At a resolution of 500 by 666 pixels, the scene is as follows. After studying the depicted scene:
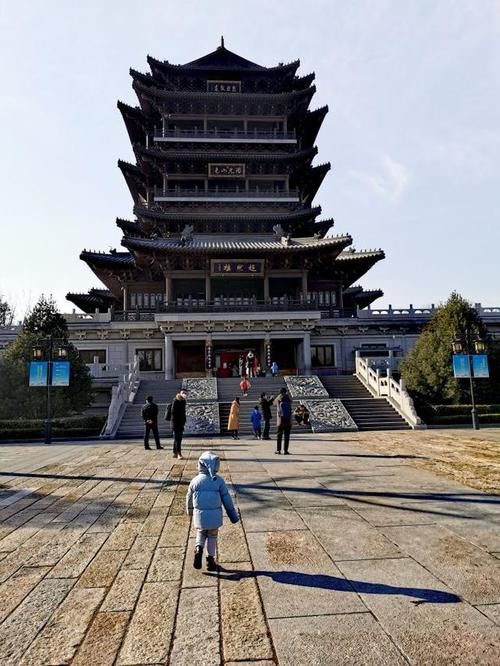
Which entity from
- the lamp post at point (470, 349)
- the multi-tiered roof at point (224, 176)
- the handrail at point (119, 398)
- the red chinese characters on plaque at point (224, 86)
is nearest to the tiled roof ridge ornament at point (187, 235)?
the multi-tiered roof at point (224, 176)

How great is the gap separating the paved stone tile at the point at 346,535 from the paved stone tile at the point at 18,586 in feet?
8.68

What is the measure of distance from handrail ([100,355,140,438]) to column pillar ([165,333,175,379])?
3.19 meters

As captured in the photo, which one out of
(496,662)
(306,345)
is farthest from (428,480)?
(306,345)

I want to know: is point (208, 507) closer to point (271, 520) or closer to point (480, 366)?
point (271, 520)

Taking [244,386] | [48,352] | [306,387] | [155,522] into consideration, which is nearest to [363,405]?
[306,387]

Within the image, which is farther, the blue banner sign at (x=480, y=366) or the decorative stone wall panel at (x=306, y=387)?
the decorative stone wall panel at (x=306, y=387)

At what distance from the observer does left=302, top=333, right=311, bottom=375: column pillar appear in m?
27.9

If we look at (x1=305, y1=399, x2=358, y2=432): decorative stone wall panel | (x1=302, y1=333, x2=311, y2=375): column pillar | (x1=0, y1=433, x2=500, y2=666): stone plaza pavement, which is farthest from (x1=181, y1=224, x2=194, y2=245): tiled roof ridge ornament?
(x1=0, y1=433, x2=500, y2=666): stone plaza pavement

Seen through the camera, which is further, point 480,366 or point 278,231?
point 278,231

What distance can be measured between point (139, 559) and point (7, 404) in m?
16.8

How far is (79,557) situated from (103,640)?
5.39 ft

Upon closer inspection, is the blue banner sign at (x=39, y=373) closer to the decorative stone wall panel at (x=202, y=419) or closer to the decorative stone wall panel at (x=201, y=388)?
the decorative stone wall panel at (x=202, y=419)

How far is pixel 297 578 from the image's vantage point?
3.62 meters

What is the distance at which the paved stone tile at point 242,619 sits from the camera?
2619 mm
